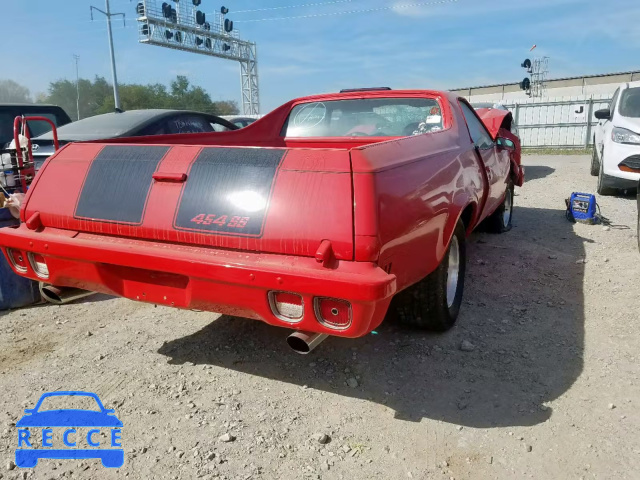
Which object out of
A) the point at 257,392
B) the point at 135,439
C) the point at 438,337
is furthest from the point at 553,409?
the point at 135,439

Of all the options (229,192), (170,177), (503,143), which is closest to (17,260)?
(170,177)

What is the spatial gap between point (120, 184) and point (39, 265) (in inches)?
28.4

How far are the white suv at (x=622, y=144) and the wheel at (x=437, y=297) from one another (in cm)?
550

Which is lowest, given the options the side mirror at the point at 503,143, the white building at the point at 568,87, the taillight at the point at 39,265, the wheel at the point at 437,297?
the wheel at the point at 437,297

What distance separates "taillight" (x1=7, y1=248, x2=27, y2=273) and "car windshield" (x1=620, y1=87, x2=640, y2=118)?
334 inches

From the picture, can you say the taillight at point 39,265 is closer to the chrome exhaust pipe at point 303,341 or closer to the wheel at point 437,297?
the chrome exhaust pipe at point 303,341

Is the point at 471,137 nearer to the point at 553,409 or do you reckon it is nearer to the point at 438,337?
the point at 438,337

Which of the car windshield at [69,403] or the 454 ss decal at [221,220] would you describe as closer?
the 454 ss decal at [221,220]

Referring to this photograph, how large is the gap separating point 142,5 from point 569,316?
92.7ft

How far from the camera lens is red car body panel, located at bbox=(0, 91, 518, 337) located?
2154 mm

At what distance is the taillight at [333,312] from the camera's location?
7.14 feet

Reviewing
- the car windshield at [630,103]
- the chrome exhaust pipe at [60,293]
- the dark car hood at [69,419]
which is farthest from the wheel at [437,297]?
the car windshield at [630,103]

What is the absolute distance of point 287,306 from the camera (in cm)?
228

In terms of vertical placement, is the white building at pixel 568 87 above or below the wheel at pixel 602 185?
above
